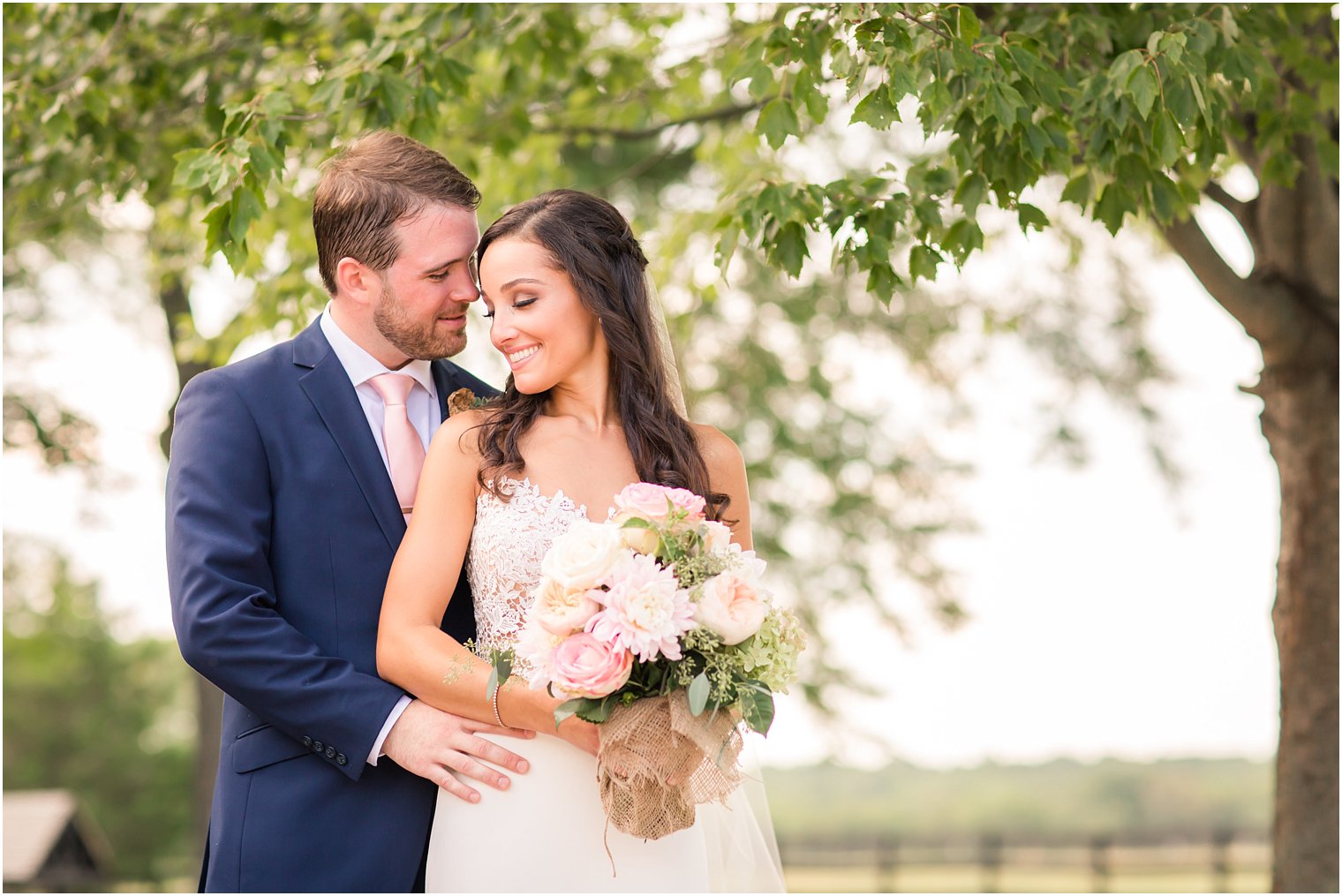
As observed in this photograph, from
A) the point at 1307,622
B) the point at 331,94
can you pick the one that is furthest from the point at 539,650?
the point at 1307,622

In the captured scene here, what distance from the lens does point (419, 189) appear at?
3.73 m

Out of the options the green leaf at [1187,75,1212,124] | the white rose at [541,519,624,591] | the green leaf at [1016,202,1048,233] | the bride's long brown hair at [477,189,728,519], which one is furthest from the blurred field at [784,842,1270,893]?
the white rose at [541,519,624,591]

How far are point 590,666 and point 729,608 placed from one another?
12.8 inches

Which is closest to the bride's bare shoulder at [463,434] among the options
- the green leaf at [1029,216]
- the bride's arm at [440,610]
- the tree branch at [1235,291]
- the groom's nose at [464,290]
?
the bride's arm at [440,610]

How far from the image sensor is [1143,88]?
3779 mm

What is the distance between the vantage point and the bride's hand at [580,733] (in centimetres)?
319

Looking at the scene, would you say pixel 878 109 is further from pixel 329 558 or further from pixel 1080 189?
Answer: pixel 329 558

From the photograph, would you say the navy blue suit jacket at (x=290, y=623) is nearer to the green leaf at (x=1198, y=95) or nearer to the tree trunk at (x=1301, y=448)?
the green leaf at (x=1198, y=95)

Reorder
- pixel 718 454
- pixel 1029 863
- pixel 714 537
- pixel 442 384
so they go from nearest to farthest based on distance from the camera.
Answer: pixel 714 537 < pixel 718 454 < pixel 442 384 < pixel 1029 863

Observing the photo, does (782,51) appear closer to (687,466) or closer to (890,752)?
(687,466)

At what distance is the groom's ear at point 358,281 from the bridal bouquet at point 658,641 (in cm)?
116

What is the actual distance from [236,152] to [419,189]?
0.86 metres

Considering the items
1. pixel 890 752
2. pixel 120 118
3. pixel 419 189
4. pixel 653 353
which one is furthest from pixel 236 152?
pixel 890 752

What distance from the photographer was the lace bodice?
335 cm
